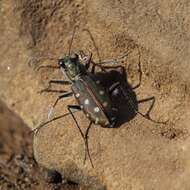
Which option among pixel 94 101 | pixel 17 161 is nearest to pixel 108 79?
pixel 94 101

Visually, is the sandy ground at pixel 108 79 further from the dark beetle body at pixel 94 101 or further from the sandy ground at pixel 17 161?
the sandy ground at pixel 17 161

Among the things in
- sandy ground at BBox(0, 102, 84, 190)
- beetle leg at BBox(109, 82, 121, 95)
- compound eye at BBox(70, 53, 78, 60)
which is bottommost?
sandy ground at BBox(0, 102, 84, 190)

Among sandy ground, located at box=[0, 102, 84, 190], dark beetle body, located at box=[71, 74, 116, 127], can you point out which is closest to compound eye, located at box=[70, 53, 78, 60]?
dark beetle body, located at box=[71, 74, 116, 127]

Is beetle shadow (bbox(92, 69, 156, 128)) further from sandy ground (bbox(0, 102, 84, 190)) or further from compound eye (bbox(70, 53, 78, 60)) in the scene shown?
sandy ground (bbox(0, 102, 84, 190))

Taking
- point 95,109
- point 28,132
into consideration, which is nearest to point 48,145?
point 95,109

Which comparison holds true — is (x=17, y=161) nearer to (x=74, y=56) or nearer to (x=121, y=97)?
(x=74, y=56)

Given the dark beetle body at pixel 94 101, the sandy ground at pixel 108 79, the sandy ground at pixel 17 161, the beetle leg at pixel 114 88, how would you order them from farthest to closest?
the sandy ground at pixel 17 161 < the beetle leg at pixel 114 88 < the dark beetle body at pixel 94 101 < the sandy ground at pixel 108 79

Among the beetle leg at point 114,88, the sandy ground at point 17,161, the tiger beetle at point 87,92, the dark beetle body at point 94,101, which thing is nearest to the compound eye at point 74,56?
the tiger beetle at point 87,92
